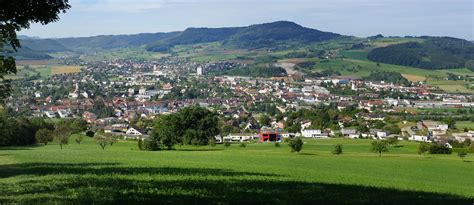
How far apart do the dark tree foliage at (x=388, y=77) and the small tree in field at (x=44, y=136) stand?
145729 millimetres

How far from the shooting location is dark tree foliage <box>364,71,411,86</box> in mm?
185475

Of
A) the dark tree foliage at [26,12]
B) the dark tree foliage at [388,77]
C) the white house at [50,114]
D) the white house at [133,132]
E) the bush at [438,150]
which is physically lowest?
the white house at [50,114]

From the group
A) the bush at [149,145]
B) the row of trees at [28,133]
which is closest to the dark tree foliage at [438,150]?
the bush at [149,145]

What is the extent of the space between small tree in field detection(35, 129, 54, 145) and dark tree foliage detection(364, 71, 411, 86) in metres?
146

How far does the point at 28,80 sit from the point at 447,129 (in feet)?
449

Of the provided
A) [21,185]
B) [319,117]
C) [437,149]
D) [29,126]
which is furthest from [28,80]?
[21,185]

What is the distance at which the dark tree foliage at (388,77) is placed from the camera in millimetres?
185475

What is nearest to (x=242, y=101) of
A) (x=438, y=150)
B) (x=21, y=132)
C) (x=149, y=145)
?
(x=21, y=132)

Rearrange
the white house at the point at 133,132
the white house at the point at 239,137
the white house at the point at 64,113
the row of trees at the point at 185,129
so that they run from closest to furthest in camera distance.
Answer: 1. the row of trees at the point at 185,129
2. the white house at the point at 133,132
3. the white house at the point at 239,137
4. the white house at the point at 64,113

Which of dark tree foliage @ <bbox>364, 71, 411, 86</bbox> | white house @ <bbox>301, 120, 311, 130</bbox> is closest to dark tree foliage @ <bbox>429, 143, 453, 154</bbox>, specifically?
white house @ <bbox>301, 120, 311, 130</bbox>

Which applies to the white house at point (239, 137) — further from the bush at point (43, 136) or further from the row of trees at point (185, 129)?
the bush at point (43, 136)

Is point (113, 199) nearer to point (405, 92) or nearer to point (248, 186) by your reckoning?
point (248, 186)

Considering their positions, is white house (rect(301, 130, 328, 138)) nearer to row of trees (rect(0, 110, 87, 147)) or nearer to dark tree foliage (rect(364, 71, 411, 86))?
row of trees (rect(0, 110, 87, 147))

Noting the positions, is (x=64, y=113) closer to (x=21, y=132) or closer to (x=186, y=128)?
(x=186, y=128)
